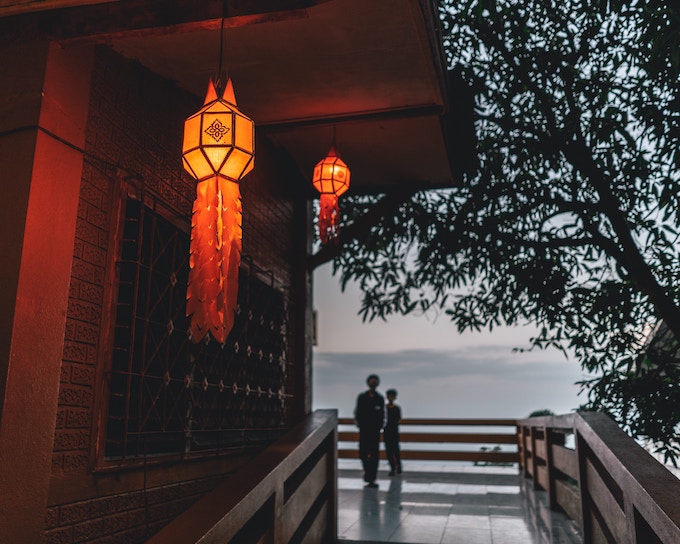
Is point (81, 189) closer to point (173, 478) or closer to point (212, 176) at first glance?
point (212, 176)

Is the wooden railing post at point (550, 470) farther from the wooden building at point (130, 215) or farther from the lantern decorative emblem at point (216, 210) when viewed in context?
the lantern decorative emblem at point (216, 210)

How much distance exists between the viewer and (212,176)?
2.87m

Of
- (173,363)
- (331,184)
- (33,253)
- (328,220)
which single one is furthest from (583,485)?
(33,253)

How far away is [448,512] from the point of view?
6773 millimetres

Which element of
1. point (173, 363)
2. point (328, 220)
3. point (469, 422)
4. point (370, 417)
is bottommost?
point (469, 422)

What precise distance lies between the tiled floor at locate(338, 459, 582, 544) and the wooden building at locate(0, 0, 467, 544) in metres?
1.75

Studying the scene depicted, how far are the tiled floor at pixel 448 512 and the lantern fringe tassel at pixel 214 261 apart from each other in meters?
3.00

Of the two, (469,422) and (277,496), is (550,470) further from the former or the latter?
(469,422)

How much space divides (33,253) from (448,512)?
5.52 m

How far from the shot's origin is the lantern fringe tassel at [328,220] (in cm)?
456

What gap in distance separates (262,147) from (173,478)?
9.71 ft

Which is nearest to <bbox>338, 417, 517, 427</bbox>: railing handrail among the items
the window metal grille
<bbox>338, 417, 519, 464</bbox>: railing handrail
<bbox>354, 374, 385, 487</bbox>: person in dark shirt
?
<bbox>338, 417, 519, 464</bbox>: railing handrail

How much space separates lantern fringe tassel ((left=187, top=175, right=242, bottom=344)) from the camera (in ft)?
8.96

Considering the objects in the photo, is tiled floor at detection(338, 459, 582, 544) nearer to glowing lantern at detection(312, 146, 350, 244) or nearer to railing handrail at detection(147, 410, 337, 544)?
railing handrail at detection(147, 410, 337, 544)
